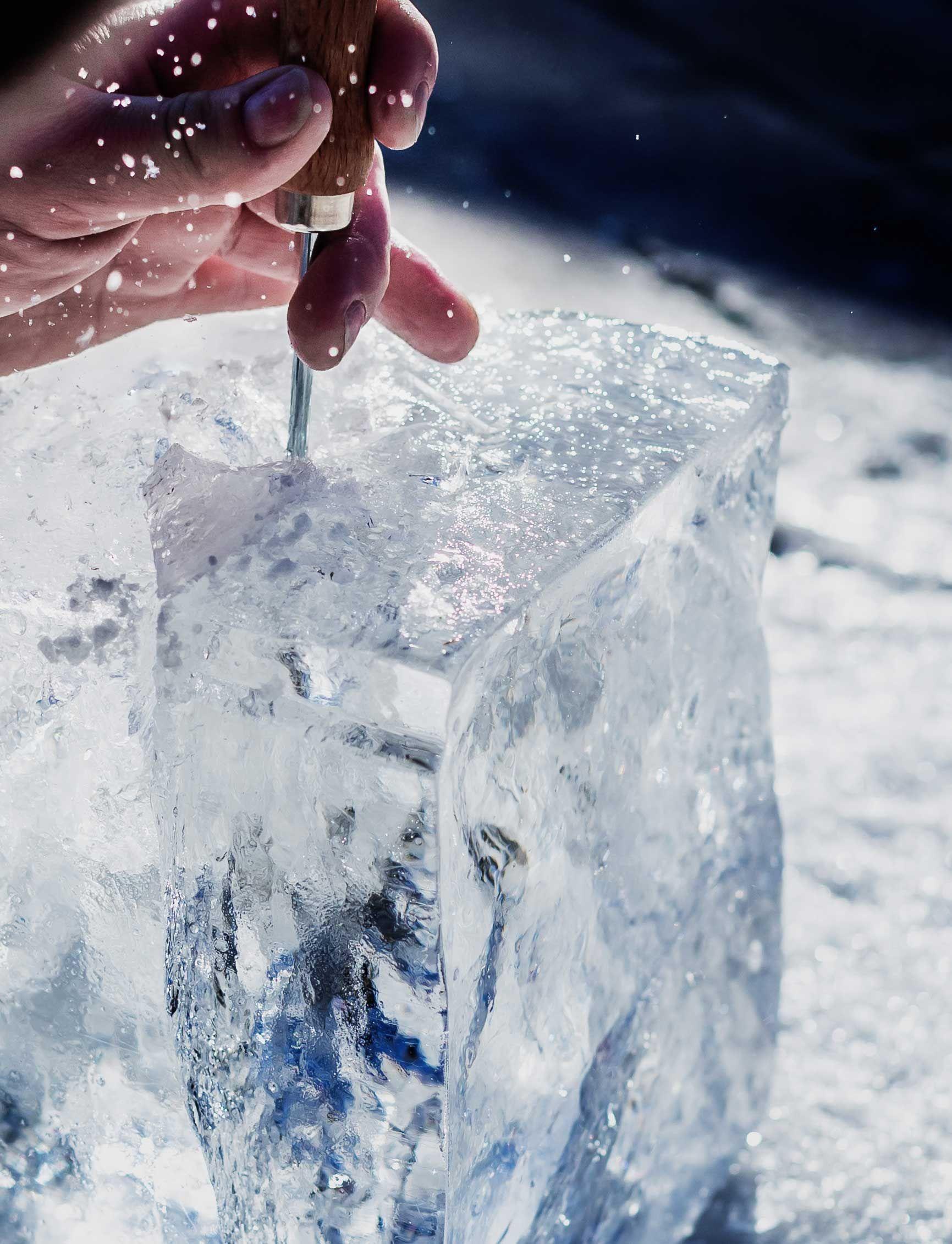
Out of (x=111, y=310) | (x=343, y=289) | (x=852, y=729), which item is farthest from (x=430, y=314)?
(x=852, y=729)

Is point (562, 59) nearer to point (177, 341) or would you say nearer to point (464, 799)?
point (177, 341)

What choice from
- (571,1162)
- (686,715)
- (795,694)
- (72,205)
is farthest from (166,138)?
(795,694)

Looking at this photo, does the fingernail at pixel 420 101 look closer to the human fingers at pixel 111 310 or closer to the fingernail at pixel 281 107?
the fingernail at pixel 281 107

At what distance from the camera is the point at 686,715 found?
1.96 ft

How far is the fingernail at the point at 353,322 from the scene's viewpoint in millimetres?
521

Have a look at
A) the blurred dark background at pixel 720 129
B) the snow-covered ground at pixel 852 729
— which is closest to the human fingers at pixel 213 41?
the snow-covered ground at pixel 852 729

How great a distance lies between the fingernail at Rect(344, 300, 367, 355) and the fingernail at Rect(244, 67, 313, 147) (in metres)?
0.09

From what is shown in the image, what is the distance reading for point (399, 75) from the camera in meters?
0.50

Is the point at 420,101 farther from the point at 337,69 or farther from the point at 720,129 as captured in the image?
the point at 720,129

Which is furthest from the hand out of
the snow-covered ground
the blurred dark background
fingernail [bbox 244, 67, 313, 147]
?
the blurred dark background

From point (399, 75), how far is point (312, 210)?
0.07 meters

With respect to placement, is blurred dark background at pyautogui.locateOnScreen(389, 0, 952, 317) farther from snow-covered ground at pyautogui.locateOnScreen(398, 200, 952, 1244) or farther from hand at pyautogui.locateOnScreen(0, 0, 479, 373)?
hand at pyautogui.locateOnScreen(0, 0, 479, 373)

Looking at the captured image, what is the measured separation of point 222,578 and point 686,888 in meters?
0.30

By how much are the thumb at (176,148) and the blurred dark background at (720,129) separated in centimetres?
107
